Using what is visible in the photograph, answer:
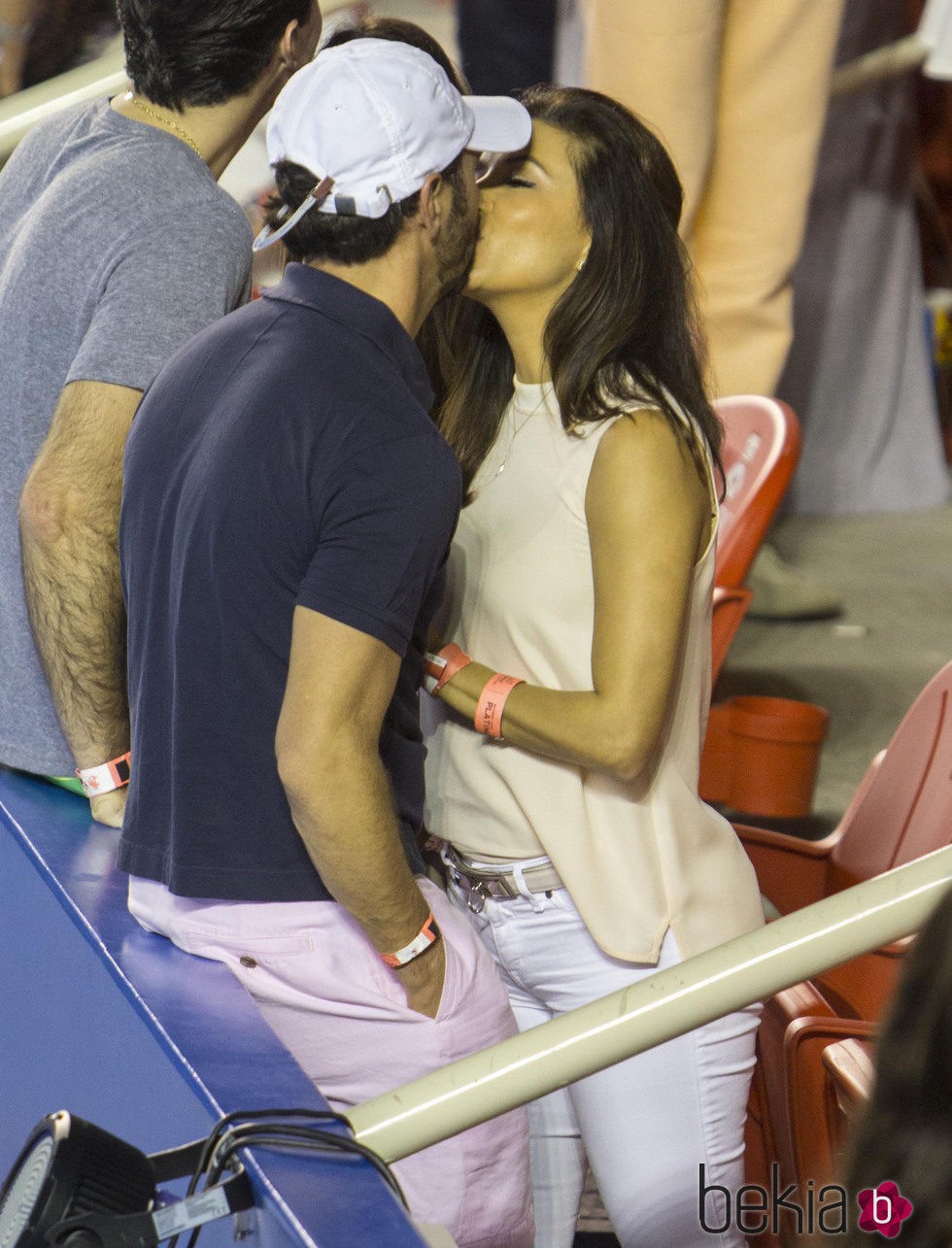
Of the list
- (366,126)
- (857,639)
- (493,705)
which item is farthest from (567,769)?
(857,639)

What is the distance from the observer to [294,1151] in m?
1.32

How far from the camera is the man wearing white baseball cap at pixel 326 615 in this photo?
1466 millimetres

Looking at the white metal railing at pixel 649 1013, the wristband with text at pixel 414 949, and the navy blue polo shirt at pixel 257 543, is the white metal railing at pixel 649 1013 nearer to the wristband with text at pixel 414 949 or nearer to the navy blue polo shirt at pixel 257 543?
the wristband with text at pixel 414 949

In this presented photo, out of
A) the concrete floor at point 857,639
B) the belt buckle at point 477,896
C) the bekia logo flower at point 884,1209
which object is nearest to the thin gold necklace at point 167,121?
the belt buckle at point 477,896

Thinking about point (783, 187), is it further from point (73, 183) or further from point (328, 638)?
point (328, 638)

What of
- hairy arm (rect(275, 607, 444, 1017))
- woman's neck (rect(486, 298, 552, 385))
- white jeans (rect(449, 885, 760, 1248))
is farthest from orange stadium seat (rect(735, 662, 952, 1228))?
woman's neck (rect(486, 298, 552, 385))

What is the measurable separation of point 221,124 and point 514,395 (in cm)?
57

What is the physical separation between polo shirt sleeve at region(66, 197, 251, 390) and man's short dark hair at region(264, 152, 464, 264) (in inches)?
13.5

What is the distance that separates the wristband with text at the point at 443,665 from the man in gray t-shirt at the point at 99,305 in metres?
0.43

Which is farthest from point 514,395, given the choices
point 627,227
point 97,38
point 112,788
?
point 97,38

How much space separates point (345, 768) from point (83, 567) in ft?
2.01

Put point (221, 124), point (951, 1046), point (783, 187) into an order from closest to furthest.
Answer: point (951, 1046)
point (221, 124)
point (783, 187)

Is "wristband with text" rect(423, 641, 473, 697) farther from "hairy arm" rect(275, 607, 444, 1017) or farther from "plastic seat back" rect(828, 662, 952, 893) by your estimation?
"plastic seat back" rect(828, 662, 952, 893)

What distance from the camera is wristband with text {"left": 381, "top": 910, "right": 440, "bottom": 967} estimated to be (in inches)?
63.5
